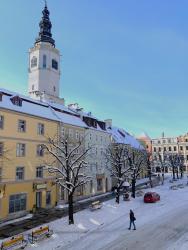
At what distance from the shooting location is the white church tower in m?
69.3

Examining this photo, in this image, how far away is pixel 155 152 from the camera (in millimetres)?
108375

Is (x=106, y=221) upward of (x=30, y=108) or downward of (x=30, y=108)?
downward

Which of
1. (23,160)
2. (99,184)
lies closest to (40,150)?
(23,160)

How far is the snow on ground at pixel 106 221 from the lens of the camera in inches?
879

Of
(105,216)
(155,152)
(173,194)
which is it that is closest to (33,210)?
(105,216)

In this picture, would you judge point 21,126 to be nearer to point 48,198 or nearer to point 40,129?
point 40,129

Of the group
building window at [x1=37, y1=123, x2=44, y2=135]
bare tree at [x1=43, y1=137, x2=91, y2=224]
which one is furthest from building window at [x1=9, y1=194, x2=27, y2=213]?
building window at [x1=37, y1=123, x2=44, y2=135]

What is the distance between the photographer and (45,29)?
73.7 metres

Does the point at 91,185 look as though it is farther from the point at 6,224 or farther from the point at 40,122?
the point at 6,224

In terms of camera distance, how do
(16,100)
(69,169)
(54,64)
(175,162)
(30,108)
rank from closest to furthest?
(69,169) → (16,100) → (30,108) → (54,64) → (175,162)

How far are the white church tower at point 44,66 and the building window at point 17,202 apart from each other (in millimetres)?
35471

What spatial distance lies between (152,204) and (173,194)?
10582 mm

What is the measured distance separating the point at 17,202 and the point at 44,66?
43.4m

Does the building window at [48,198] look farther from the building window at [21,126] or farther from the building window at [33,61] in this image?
the building window at [33,61]
